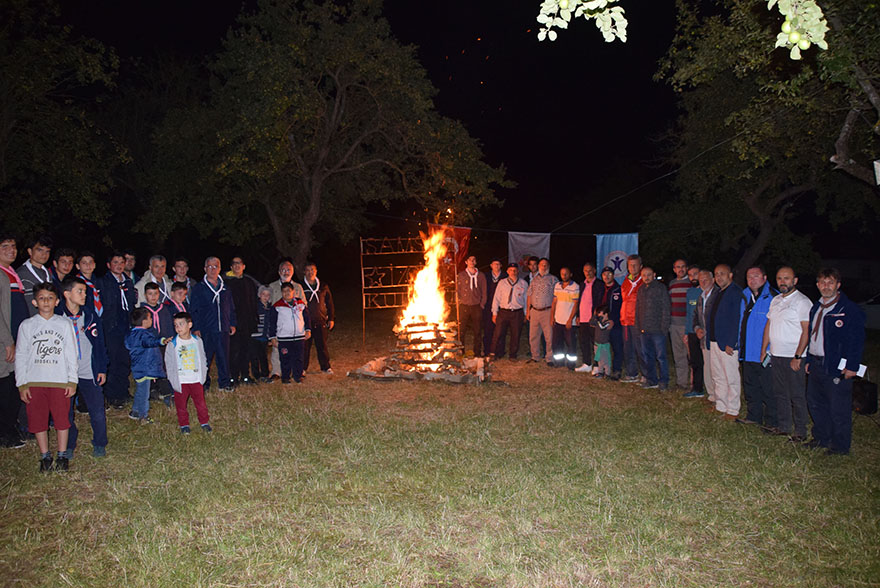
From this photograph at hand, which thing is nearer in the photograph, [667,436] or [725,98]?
[667,436]

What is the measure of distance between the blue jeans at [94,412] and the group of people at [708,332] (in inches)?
294

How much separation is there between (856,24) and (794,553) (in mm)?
7600

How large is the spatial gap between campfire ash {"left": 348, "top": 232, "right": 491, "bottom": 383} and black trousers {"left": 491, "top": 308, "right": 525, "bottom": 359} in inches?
39.0

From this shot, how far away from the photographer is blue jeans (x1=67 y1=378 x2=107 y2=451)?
235 inches

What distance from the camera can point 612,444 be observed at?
257 inches

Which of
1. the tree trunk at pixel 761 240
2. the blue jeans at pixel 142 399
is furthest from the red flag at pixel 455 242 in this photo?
the tree trunk at pixel 761 240

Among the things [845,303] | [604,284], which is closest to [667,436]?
[845,303]

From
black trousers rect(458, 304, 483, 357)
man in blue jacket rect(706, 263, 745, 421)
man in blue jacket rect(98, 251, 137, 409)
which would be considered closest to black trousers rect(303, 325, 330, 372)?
black trousers rect(458, 304, 483, 357)

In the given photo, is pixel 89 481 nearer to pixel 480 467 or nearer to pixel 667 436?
pixel 480 467

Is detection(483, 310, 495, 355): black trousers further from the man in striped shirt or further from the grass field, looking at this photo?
the grass field

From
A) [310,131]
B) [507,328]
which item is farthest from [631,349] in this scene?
[310,131]

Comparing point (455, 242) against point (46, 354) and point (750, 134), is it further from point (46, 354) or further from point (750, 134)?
point (46, 354)

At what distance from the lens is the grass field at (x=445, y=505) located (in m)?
3.93

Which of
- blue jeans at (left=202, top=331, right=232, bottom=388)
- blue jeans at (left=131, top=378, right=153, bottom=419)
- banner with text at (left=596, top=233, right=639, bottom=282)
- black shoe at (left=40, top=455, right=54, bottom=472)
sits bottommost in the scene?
black shoe at (left=40, top=455, right=54, bottom=472)
